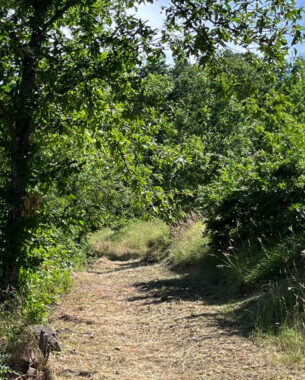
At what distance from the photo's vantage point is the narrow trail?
4.79m

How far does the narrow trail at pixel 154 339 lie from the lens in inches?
188

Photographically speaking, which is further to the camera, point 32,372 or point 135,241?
point 135,241

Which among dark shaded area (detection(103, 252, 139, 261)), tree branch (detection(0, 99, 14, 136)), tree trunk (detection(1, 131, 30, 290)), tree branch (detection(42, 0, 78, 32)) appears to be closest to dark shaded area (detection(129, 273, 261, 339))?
tree trunk (detection(1, 131, 30, 290))

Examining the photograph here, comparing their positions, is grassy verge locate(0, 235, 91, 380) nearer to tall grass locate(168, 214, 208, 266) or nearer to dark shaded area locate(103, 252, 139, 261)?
tall grass locate(168, 214, 208, 266)

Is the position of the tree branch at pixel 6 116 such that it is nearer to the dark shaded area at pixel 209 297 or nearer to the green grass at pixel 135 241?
the dark shaded area at pixel 209 297

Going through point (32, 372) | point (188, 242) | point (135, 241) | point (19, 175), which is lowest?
point (135, 241)

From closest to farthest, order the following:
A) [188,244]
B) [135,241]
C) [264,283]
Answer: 1. [264,283]
2. [188,244]
3. [135,241]

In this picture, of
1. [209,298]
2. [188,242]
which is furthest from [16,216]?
[188,242]

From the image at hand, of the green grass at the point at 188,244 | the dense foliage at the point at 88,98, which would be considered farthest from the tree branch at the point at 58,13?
the green grass at the point at 188,244

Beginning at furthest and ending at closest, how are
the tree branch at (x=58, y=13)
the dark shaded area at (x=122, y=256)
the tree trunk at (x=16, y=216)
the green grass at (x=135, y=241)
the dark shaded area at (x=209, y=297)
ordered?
the dark shaded area at (x=122, y=256) → the green grass at (x=135, y=241) → the dark shaded area at (x=209, y=297) → the tree branch at (x=58, y=13) → the tree trunk at (x=16, y=216)

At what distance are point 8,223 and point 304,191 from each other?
19.6ft

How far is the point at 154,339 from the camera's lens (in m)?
6.41

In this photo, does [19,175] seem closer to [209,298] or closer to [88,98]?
[88,98]

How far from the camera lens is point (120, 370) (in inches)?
197
